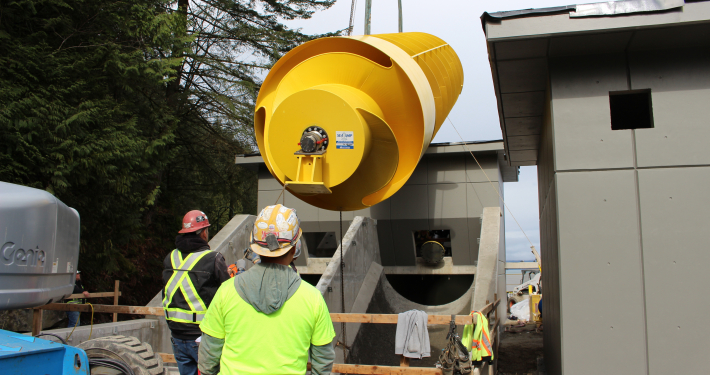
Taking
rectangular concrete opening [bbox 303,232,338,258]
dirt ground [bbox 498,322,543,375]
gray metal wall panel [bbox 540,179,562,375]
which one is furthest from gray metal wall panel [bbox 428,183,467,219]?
gray metal wall panel [bbox 540,179,562,375]

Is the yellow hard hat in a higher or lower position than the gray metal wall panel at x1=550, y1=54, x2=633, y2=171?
lower

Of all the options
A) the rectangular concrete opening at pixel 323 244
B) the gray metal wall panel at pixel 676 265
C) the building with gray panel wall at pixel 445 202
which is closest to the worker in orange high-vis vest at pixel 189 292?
the gray metal wall panel at pixel 676 265

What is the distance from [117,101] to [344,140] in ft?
26.7

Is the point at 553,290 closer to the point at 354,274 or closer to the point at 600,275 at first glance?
the point at 600,275

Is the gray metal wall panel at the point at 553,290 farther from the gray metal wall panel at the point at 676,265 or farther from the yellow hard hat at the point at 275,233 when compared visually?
the yellow hard hat at the point at 275,233

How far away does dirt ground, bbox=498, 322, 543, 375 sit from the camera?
9438mm

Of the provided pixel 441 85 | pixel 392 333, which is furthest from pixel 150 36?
pixel 392 333

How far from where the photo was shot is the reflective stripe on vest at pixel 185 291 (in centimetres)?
Answer: 434

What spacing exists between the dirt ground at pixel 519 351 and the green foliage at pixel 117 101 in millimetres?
8079

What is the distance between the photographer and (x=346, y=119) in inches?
194

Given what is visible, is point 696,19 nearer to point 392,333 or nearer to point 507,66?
point 507,66

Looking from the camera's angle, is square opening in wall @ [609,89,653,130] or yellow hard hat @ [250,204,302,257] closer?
yellow hard hat @ [250,204,302,257]

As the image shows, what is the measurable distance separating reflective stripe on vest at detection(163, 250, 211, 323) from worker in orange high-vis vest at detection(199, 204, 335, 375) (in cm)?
192

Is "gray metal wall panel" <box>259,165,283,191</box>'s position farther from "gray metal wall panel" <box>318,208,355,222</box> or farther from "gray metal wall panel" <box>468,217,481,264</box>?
"gray metal wall panel" <box>468,217,481,264</box>
